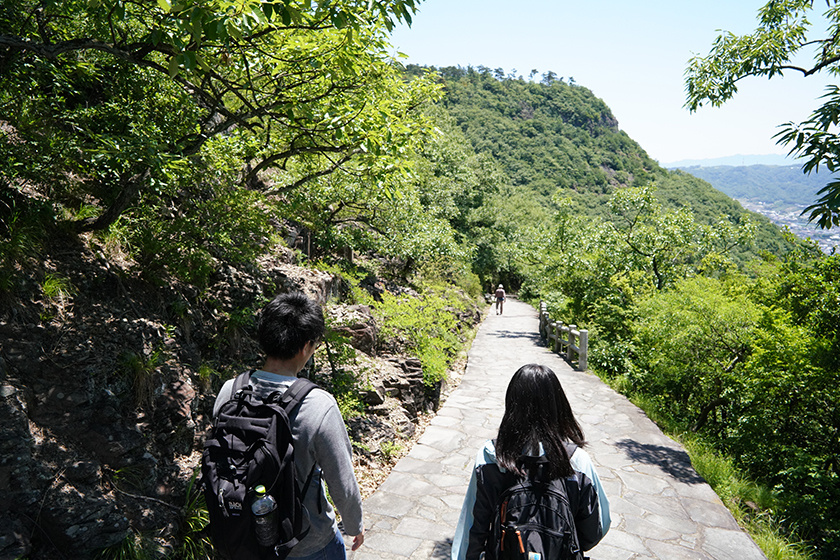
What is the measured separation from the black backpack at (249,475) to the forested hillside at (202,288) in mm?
1711

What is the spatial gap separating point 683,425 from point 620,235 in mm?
8698

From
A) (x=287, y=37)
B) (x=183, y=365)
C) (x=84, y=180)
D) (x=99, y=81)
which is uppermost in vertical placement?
(x=287, y=37)

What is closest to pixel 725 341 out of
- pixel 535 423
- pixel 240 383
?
pixel 535 423

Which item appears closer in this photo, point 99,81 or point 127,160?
point 127,160

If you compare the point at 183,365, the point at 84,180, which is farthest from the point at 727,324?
the point at 84,180

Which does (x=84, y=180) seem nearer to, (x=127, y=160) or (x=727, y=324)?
(x=127, y=160)

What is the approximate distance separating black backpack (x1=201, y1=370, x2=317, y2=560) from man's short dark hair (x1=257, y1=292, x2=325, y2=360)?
0.76 feet

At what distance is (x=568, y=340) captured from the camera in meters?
13.3

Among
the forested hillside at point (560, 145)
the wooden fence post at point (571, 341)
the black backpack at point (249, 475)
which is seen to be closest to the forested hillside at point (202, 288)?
the black backpack at point (249, 475)

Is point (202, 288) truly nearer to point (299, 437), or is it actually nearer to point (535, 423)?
point (299, 437)

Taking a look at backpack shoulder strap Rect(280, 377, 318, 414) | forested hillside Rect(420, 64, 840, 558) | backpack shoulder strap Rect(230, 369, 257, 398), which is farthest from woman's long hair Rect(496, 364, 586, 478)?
forested hillside Rect(420, 64, 840, 558)

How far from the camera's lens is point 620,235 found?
15211mm

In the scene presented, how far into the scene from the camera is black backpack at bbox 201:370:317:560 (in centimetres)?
174

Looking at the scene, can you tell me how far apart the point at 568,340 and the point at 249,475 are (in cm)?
1253
